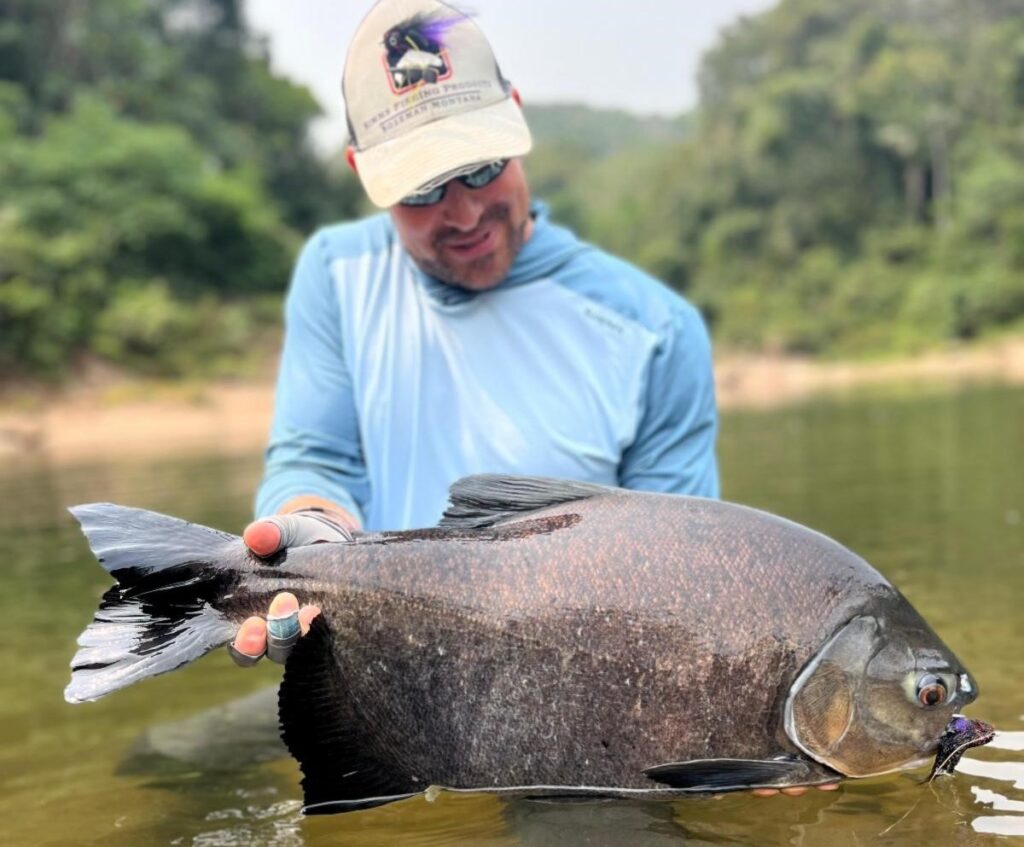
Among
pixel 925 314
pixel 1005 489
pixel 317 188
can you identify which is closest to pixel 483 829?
pixel 1005 489

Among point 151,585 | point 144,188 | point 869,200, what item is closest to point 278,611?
point 151,585

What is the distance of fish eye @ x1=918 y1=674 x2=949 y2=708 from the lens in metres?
2.24

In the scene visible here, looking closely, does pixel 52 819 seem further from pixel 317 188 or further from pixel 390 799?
pixel 317 188

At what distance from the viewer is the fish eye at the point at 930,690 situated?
2.24 meters

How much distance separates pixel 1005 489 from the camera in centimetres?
866

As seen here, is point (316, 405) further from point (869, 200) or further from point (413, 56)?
point (869, 200)

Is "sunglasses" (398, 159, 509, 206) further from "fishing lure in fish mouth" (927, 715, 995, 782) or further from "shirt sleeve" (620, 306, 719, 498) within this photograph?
"fishing lure in fish mouth" (927, 715, 995, 782)

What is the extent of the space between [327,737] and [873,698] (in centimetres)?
116

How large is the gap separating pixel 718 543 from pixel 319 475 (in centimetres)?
141

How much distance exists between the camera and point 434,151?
116 inches

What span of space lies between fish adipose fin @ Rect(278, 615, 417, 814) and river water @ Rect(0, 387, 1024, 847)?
0.44m

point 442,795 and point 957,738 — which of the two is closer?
point 957,738

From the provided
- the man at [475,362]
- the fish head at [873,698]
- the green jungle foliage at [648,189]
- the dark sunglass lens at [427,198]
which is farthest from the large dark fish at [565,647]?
the green jungle foliage at [648,189]

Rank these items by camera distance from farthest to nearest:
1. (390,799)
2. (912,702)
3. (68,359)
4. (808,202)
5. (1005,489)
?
(808,202), (68,359), (1005,489), (390,799), (912,702)
